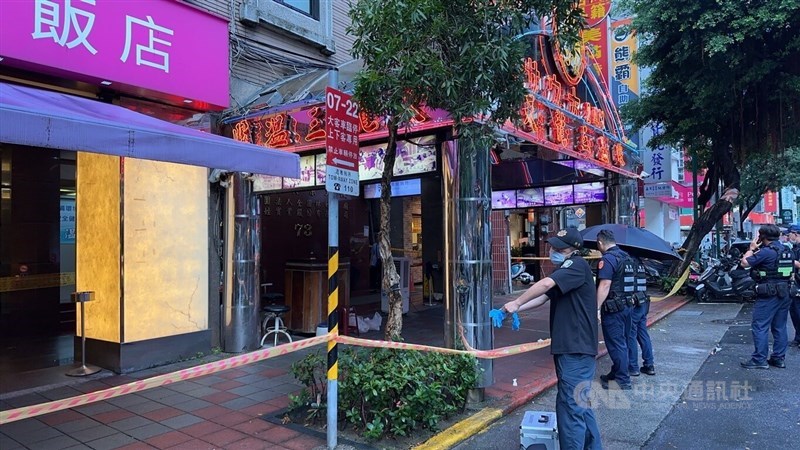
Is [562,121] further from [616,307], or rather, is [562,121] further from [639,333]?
[639,333]

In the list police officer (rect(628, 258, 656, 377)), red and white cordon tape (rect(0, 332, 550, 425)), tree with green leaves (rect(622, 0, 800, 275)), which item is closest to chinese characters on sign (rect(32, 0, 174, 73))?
red and white cordon tape (rect(0, 332, 550, 425))

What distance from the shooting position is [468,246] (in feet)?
18.5

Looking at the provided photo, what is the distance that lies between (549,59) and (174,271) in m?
6.39

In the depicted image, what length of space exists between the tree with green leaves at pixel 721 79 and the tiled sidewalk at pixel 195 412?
7886 mm

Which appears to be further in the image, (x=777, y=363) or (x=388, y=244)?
(x=777, y=363)

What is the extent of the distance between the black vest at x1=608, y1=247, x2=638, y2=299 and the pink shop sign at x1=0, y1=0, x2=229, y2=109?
561 centimetres

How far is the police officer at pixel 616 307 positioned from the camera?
6.23 metres

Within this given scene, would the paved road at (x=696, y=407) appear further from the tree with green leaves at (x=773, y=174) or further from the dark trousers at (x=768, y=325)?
the tree with green leaves at (x=773, y=174)

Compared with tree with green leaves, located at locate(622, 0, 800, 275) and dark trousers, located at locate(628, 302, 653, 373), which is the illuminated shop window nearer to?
dark trousers, located at locate(628, 302, 653, 373)

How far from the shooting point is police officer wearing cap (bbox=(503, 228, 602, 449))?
12.8ft

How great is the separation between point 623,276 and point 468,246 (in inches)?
88.4

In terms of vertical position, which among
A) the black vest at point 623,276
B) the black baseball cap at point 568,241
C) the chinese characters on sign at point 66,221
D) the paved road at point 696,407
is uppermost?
the chinese characters on sign at point 66,221

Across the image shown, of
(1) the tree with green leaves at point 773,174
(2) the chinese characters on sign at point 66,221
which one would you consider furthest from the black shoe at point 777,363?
(1) the tree with green leaves at point 773,174

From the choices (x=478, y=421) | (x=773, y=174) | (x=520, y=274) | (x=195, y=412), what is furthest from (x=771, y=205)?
(x=195, y=412)
